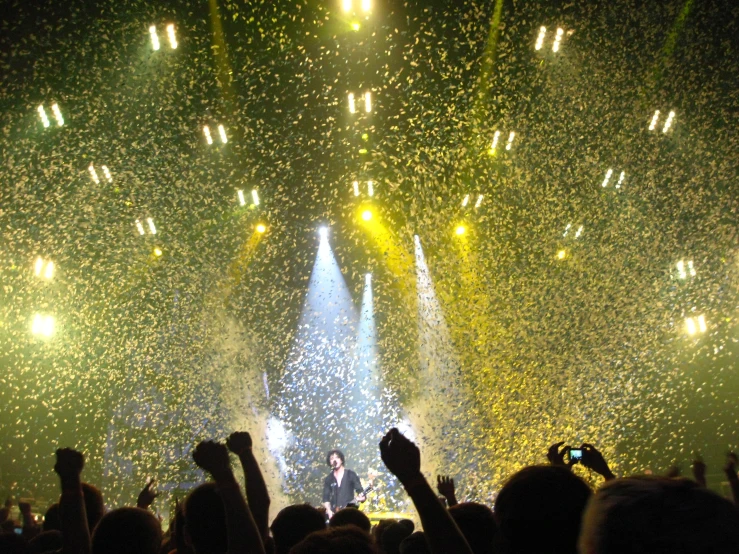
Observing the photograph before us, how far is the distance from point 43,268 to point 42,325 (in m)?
1.91

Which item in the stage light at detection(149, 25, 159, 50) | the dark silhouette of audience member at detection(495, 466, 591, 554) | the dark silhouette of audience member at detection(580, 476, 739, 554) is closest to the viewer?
the dark silhouette of audience member at detection(580, 476, 739, 554)

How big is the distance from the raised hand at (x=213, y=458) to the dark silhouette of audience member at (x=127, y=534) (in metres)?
0.35

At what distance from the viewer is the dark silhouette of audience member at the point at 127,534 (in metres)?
2.19

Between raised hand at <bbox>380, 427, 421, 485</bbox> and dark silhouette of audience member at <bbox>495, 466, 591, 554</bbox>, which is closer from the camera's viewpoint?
dark silhouette of audience member at <bbox>495, 466, 591, 554</bbox>

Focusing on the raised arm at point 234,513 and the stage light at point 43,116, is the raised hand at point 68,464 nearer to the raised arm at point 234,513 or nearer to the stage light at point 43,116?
the raised arm at point 234,513

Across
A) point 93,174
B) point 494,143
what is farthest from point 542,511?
A: point 494,143

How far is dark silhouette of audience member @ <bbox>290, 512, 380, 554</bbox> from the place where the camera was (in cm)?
148

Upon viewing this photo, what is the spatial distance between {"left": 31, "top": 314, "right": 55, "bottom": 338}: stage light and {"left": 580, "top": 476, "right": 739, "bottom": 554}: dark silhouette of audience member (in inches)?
768

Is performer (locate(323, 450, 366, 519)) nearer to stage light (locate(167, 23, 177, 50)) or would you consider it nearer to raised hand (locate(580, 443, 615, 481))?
raised hand (locate(580, 443, 615, 481))

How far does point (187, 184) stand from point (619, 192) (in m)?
11.9

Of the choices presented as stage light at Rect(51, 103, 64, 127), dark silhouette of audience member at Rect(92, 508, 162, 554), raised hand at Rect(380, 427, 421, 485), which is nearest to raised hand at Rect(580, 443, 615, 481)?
raised hand at Rect(380, 427, 421, 485)

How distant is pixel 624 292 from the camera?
17.4 m

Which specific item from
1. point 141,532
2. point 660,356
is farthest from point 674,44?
point 141,532

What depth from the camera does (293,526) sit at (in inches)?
97.7
